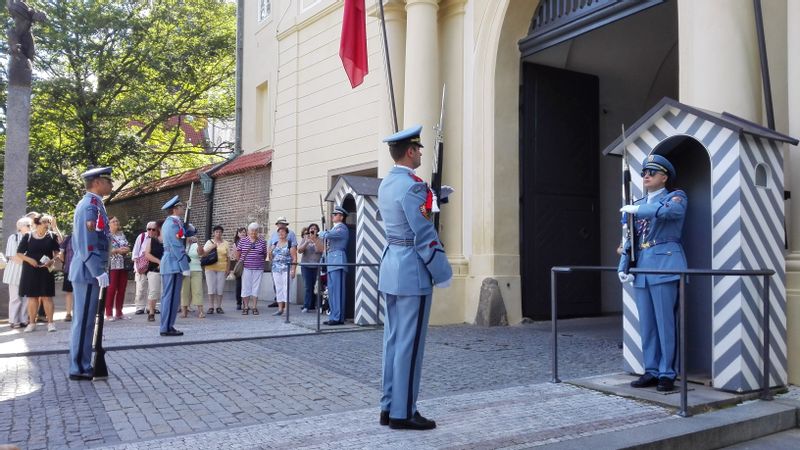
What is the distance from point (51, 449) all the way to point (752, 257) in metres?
5.30

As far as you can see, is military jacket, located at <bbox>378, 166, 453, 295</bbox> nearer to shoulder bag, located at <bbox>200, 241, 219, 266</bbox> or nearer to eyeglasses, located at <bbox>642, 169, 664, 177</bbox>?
eyeglasses, located at <bbox>642, 169, 664, 177</bbox>

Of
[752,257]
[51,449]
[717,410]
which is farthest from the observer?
[752,257]

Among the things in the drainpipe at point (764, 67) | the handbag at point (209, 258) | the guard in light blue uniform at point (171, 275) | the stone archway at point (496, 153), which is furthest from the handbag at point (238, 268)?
the drainpipe at point (764, 67)

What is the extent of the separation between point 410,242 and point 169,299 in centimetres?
589

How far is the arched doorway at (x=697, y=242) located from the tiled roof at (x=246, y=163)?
12556mm

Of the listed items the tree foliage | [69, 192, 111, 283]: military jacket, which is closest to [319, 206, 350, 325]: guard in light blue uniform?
[69, 192, 111, 283]: military jacket

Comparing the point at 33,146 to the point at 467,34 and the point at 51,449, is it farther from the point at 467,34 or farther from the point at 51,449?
the point at 51,449

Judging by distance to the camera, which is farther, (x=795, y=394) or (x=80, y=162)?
(x=80, y=162)

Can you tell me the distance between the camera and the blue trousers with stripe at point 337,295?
36.6 ft

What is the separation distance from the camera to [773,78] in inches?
272

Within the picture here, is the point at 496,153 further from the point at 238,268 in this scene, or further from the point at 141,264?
the point at 141,264

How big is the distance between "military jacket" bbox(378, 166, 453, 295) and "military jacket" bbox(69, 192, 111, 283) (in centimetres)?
323

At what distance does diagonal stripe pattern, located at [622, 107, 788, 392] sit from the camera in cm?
562

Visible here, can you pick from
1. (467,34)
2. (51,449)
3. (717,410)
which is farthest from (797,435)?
(467,34)
